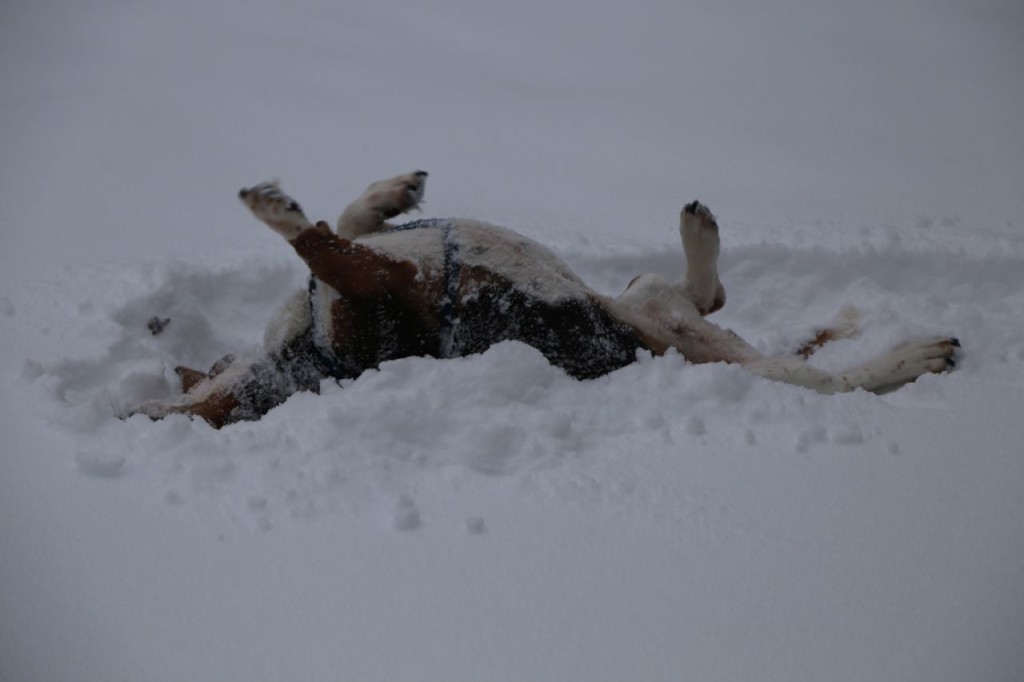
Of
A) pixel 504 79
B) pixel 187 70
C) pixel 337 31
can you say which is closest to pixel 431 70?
pixel 504 79

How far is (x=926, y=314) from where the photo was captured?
3.09m

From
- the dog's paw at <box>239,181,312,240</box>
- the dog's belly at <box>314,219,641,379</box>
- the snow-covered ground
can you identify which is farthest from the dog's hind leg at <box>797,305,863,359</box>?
the dog's paw at <box>239,181,312,240</box>

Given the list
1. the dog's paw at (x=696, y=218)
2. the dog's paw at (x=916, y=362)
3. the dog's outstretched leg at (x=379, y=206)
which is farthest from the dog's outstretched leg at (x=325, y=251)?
the dog's paw at (x=916, y=362)

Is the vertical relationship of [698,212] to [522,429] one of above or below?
above

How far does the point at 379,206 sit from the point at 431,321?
54 cm

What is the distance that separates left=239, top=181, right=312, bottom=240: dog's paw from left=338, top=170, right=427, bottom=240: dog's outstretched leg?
15.1 inches

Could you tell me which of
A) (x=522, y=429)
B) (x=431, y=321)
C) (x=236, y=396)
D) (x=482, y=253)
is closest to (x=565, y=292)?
(x=482, y=253)

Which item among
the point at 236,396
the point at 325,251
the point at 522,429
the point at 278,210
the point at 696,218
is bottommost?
the point at 522,429

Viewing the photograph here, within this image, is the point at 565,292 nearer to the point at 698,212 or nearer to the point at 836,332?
the point at 698,212

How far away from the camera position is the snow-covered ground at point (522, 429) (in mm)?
1709

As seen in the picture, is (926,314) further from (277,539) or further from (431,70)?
(431,70)

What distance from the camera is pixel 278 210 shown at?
99.4 inches

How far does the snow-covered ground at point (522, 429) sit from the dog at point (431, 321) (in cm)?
17

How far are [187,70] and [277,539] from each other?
14.3 ft
